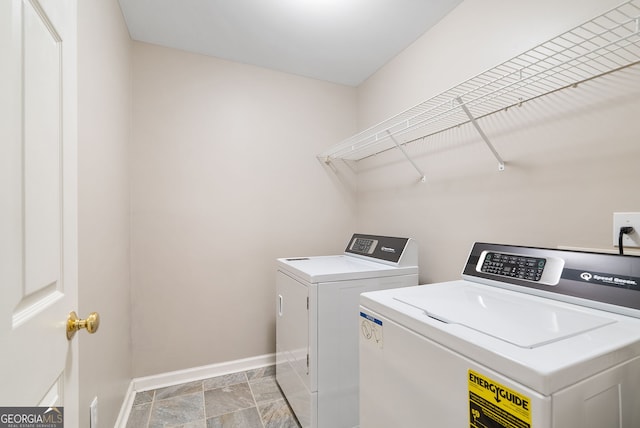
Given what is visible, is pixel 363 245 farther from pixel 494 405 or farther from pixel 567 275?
pixel 494 405

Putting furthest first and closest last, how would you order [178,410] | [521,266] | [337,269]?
[178,410] < [337,269] < [521,266]

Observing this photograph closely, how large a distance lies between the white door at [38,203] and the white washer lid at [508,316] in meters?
0.96

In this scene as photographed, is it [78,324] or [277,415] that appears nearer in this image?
[78,324]

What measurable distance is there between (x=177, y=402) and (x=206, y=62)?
2495mm

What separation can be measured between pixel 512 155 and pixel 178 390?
2.59 metres

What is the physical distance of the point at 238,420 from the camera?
1721mm

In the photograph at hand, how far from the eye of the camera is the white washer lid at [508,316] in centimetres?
68

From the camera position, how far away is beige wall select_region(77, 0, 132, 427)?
1127 millimetres

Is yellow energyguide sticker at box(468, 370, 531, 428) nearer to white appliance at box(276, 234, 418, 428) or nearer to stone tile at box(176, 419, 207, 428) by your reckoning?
white appliance at box(276, 234, 418, 428)

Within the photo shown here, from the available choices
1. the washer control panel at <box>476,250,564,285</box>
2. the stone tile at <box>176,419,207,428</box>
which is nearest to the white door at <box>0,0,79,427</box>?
the stone tile at <box>176,419,207,428</box>

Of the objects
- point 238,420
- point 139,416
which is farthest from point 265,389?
point 139,416

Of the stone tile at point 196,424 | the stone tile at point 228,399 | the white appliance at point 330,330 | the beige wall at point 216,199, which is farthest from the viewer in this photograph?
the beige wall at point 216,199

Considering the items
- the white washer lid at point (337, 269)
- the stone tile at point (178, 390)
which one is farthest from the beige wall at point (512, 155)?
the stone tile at point (178, 390)

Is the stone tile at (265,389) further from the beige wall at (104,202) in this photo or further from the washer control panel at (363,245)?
the washer control panel at (363,245)
